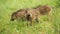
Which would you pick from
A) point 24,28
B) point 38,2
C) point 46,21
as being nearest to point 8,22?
point 24,28

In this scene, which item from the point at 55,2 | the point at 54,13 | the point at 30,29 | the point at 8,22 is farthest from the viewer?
the point at 55,2

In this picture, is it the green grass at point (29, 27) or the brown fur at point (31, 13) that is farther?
the brown fur at point (31, 13)

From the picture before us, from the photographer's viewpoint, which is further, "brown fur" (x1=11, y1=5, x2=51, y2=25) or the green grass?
"brown fur" (x1=11, y1=5, x2=51, y2=25)

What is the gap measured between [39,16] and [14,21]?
802 mm

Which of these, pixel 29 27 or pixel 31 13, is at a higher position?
pixel 31 13

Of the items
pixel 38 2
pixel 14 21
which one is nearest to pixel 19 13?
pixel 14 21

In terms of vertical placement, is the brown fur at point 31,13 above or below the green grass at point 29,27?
above

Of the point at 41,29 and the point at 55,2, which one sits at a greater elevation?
the point at 55,2

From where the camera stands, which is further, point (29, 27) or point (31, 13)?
point (31, 13)

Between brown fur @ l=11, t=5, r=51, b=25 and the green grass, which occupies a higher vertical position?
brown fur @ l=11, t=5, r=51, b=25

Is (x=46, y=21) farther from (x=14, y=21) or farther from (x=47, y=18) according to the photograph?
(x=14, y=21)

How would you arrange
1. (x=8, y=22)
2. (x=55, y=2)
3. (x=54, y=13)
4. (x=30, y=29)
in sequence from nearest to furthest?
1. (x=30, y=29)
2. (x=8, y=22)
3. (x=54, y=13)
4. (x=55, y=2)

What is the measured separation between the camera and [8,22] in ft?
22.2

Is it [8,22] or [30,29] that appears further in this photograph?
[8,22]
